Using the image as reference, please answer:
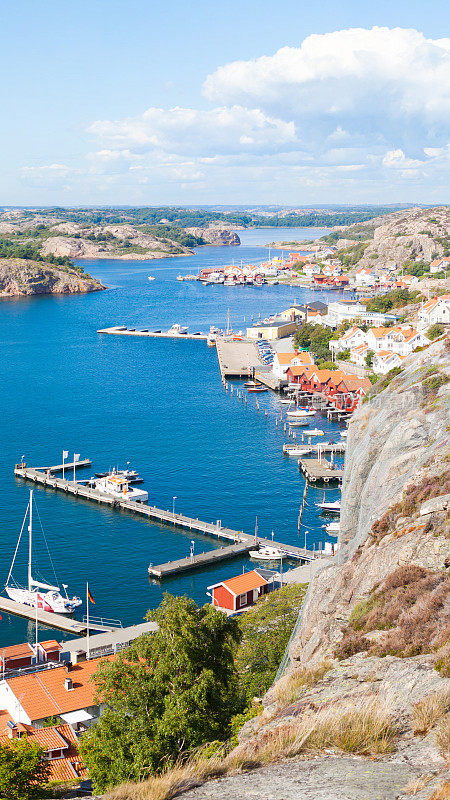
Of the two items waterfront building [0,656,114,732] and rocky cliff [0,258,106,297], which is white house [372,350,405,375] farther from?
rocky cliff [0,258,106,297]

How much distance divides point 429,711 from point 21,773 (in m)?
10.2

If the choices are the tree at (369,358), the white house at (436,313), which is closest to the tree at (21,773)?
the tree at (369,358)

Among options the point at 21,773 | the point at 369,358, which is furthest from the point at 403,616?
the point at 369,358

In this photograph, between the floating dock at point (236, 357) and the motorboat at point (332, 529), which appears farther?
the floating dock at point (236, 357)

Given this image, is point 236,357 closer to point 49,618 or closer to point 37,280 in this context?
point 49,618

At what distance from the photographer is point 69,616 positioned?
33062 millimetres

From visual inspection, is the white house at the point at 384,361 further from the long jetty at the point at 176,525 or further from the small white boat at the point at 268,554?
the small white boat at the point at 268,554

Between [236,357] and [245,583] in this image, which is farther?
[236,357]

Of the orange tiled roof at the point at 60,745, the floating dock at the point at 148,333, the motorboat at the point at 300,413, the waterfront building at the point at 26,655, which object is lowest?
the waterfront building at the point at 26,655

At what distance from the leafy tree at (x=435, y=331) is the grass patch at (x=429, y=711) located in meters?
66.4

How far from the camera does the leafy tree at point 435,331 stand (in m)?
72.1

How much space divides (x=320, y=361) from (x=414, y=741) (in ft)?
250

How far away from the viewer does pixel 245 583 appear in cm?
3325

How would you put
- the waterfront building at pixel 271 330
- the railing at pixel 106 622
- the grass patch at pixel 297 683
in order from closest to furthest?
the grass patch at pixel 297 683 → the railing at pixel 106 622 → the waterfront building at pixel 271 330
